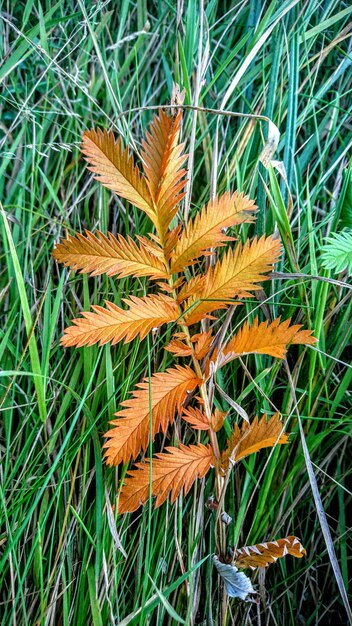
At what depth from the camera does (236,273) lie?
2.89ft

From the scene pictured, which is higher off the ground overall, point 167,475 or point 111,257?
point 111,257

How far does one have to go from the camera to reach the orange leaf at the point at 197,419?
0.88 metres

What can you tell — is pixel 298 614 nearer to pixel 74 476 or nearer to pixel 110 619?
pixel 110 619

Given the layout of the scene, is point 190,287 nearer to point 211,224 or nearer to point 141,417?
point 211,224

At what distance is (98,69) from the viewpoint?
45.6 inches

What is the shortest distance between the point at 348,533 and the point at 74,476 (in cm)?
48

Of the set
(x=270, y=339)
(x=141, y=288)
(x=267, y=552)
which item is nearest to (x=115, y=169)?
(x=141, y=288)

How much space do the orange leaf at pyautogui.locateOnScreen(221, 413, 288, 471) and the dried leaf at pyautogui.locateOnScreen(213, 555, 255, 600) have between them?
142 millimetres

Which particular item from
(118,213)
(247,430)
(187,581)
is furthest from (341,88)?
(187,581)

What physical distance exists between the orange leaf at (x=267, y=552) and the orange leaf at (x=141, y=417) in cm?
22

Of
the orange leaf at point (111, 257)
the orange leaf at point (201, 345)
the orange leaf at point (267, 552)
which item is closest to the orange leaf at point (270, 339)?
the orange leaf at point (201, 345)

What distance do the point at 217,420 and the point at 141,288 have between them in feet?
0.83

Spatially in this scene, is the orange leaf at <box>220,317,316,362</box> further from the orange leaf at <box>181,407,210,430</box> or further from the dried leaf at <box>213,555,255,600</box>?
the dried leaf at <box>213,555,255,600</box>

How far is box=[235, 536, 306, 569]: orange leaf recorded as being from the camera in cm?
84
